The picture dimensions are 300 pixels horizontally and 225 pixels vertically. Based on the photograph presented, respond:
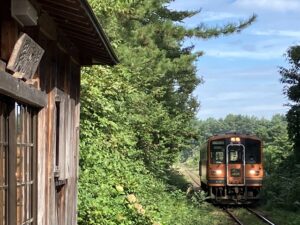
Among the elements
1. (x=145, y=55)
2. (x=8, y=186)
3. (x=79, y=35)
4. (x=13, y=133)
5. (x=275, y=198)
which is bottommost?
(x=275, y=198)

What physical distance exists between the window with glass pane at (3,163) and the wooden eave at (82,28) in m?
1.13

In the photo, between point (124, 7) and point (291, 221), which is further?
point (291, 221)

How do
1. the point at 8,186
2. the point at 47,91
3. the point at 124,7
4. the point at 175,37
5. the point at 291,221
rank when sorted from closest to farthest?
the point at 8,186 < the point at 47,91 < the point at 124,7 < the point at 291,221 < the point at 175,37

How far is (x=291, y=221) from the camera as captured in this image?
18.6 meters

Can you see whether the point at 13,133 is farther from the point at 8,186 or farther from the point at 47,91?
the point at 47,91

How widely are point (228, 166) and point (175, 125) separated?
291cm

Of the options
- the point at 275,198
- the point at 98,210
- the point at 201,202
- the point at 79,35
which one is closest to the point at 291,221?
the point at 201,202

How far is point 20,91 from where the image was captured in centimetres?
497

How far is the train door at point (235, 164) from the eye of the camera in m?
25.1

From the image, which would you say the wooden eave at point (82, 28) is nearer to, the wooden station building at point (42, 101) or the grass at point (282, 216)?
the wooden station building at point (42, 101)

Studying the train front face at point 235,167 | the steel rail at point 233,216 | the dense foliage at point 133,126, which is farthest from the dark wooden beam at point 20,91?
the train front face at point 235,167

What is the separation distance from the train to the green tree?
23.4ft

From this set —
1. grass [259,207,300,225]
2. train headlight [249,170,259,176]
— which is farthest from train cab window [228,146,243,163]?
grass [259,207,300,225]

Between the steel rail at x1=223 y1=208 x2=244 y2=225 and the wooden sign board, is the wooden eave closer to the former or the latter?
the wooden sign board
